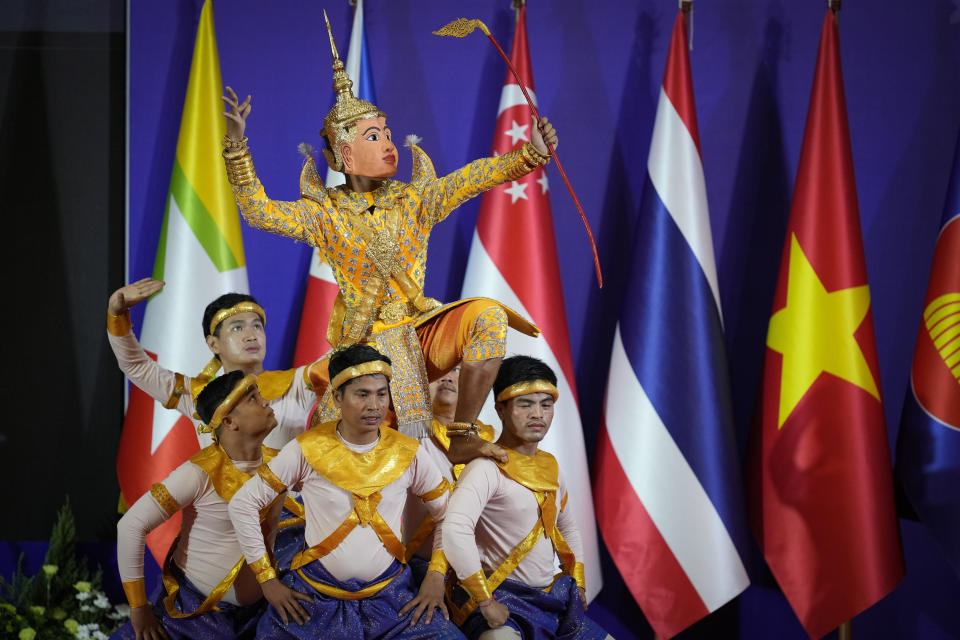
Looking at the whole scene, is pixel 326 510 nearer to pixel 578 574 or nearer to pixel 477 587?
pixel 477 587

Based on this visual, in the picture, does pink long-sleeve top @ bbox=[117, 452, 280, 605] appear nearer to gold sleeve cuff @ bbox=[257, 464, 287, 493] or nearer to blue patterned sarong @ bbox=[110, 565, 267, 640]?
blue patterned sarong @ bbox=[110, 565, 267, 640]

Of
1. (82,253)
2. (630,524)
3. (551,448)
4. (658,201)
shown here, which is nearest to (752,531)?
(630,524)

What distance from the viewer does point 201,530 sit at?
2.85 meters

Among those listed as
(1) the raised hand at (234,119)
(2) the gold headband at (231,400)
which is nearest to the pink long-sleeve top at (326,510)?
(2) the gold headband at (231,400)

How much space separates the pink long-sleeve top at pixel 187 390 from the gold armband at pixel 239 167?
0.71 meters

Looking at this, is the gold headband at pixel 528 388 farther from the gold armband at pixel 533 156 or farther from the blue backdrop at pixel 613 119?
the blue backdrop at pixel 613 119

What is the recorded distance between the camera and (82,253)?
15.2ft

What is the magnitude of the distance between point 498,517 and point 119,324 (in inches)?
54.3

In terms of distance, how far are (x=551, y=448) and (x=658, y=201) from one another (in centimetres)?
114

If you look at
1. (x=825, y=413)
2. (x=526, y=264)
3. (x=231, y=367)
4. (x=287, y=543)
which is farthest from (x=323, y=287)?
(x=825, y=413)

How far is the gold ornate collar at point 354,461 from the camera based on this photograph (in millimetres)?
2658

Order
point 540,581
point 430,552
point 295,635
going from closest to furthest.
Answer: point 295,635 → point 540,581 → point 430,552

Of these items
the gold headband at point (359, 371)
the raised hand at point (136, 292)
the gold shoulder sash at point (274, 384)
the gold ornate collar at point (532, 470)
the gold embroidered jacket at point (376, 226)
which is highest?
the gold embroidered jacket at point (376, 226)

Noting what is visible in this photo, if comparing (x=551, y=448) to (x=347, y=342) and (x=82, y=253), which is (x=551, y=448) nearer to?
(x=347, y=342)
